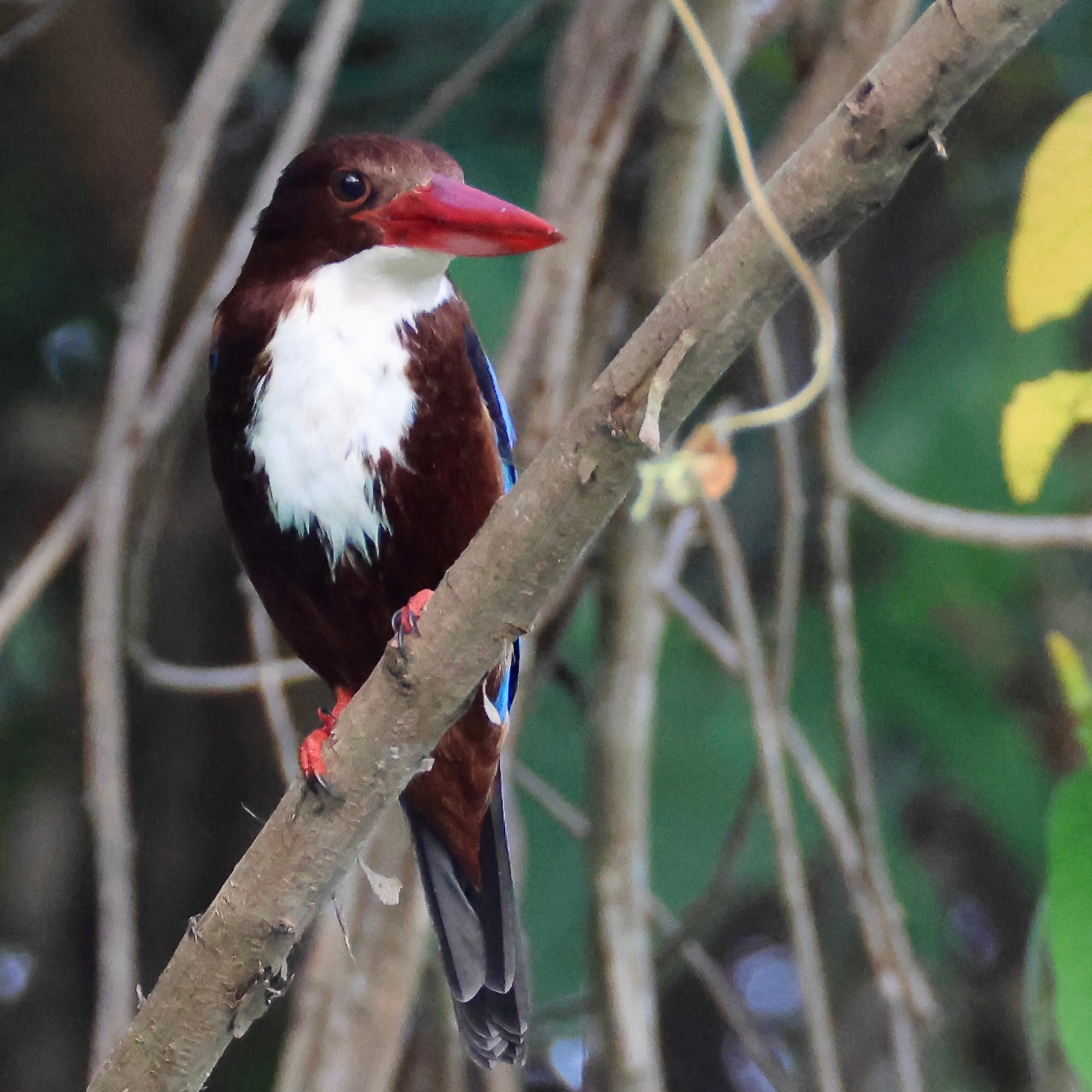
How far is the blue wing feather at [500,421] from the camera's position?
4.67 feet

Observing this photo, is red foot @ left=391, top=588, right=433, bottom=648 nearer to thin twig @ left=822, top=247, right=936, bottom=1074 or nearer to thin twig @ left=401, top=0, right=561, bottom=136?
thin twig @ left=822, top=247, right=936, bottom=1074

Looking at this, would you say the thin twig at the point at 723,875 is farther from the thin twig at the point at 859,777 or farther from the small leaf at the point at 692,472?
the small leaf at the point at 692,472

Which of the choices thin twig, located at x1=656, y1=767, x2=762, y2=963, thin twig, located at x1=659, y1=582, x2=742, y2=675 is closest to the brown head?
thin twig, located at x1=659, y1=582, x2=742, y2=675

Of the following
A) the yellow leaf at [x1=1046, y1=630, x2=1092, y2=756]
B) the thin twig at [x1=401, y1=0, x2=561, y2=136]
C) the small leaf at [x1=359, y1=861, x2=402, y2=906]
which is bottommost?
the small leaf at [x1=359, y1=861, x2=402, y2=906]

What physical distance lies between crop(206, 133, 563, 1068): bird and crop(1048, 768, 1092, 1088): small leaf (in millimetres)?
527

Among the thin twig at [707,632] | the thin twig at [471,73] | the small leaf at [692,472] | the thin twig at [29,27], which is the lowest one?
the small leaf at [692,472]

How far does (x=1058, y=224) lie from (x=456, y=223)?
19.5 inches

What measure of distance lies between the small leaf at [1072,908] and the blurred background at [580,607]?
90cm

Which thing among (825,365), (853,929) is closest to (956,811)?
(853,929)

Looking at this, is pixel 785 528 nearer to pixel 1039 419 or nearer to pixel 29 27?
pixel 1039 419

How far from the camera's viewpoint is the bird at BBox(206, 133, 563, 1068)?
133 centimetres

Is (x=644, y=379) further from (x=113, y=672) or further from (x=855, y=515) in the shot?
(x=855, y=515)

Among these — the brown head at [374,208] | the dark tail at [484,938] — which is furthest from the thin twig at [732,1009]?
the brown head at [374,208]

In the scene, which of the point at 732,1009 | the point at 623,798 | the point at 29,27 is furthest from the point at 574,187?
the point at 732,1009
